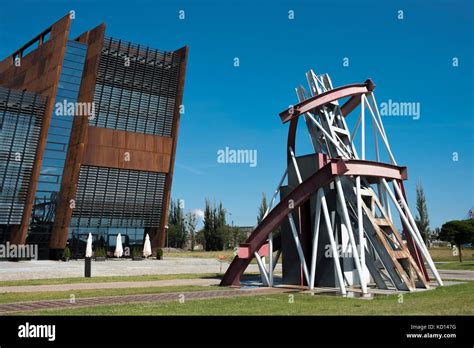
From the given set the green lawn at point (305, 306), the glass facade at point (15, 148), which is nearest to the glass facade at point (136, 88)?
the glass facade at point (15, 148)

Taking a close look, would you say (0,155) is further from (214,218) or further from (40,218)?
(214,218)

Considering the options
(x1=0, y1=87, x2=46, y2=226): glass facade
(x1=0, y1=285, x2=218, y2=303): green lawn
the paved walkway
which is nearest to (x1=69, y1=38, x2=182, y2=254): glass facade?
(x1=0, y1=87, x2=46, y2=226): glass facade

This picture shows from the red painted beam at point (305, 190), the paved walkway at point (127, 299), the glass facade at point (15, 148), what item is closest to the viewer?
the paved walkway at point (127, 299)

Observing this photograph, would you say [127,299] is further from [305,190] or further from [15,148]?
[15,148]

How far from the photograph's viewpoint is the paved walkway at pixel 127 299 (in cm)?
1307

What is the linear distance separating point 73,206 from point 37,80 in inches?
524

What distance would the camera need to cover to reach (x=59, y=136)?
1609 inches

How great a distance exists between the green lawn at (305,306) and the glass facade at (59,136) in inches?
1194

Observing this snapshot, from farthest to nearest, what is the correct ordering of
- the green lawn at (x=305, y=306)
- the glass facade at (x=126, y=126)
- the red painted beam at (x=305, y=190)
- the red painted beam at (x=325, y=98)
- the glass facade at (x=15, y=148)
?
the glass facade at (x=126, y=126), the glass facade at (x=15, y=148), the red painted beam at (x=325, y=98), the red painted beam at (x=305, y=190), the green lawn at (x=305, y=306)

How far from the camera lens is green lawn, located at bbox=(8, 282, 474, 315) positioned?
11500 mm

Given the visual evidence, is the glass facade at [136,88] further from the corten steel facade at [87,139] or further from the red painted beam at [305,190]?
the red painted beam at [305,190]

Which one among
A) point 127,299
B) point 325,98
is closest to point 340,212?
point 325,98

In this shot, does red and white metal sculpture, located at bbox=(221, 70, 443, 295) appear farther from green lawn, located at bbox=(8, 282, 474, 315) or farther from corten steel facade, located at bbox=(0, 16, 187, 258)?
corten steel facade, located at bbox=(0, 16, 187, 258)
